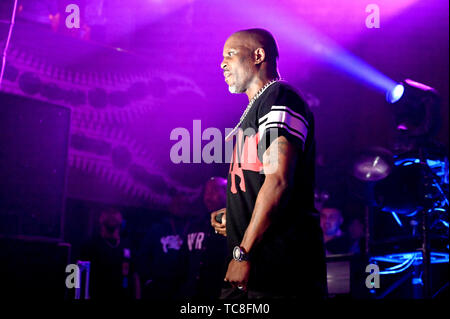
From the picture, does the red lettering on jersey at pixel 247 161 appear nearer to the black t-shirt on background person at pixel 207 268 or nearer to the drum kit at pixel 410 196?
the drum kit at pixel 410 196

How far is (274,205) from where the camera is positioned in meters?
1.96

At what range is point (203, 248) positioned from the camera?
5102 mm

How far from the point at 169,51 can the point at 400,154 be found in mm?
3662

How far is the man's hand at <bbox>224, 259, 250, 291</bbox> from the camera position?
6.46 feet

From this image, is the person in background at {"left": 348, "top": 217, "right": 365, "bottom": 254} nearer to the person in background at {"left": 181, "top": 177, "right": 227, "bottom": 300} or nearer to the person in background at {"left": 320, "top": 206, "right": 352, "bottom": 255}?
the person in background at {"left": 320, "top": 206, "right": 352, "bottom": 255}

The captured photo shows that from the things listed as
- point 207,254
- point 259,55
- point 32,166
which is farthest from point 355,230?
point 259,55

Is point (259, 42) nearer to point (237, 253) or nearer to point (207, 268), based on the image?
point (237, 253)

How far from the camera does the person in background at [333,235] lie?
6441 mm

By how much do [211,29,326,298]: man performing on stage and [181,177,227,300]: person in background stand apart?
2.73 meters

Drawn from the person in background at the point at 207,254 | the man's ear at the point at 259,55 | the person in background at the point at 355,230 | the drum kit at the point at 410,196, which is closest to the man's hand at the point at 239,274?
the man's ear at the point at 259,55

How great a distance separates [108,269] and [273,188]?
167 inches

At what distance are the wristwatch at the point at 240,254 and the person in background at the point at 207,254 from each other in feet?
9.20
